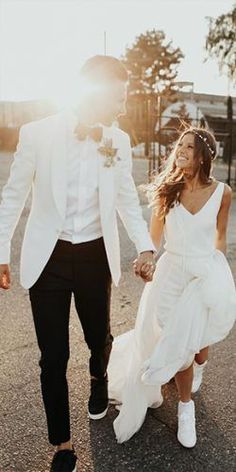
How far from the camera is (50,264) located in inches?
103

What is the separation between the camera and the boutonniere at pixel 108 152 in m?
2.66

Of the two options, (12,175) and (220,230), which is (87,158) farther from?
(220,230)

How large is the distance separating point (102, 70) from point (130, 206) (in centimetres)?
78

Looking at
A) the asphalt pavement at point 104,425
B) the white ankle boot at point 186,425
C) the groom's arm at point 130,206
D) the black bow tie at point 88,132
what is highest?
the black bow tie at point 88,132

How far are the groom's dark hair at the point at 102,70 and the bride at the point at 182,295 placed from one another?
74 centimetres

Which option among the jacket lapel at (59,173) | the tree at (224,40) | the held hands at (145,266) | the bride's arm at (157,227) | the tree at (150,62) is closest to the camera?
the jacket lapel at (59,173)

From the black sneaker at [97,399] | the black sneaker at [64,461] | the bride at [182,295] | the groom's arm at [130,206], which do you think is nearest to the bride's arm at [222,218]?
the bride at [182,295]

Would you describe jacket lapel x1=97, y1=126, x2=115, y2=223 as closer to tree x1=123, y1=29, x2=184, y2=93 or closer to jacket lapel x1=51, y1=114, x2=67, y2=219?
jacket lapel x1=51, y1=114, x2=67, y2=219

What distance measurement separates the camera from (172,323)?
9.47ft

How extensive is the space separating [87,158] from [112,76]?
1.42 feet

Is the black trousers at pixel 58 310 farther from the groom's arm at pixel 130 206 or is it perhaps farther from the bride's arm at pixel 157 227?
the bride's arm at pixel 157 227

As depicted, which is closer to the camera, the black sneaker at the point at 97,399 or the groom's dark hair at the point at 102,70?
the groom's dark hair at the point at 102,70

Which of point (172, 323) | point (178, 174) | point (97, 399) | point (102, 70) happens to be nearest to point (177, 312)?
point (172, 323)

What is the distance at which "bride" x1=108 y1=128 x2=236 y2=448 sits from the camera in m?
2.86
